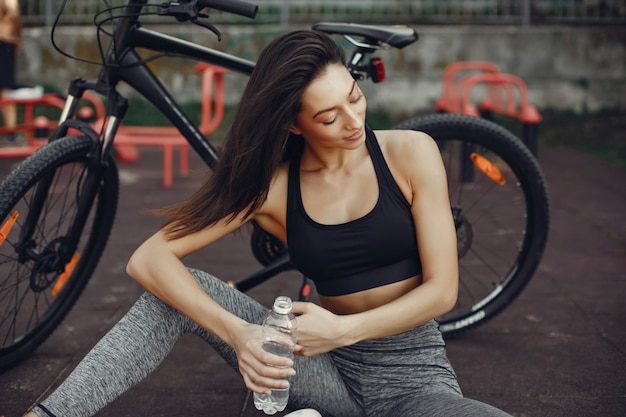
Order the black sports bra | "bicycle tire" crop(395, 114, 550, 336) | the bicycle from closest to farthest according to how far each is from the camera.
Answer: the black sports bra → the bicycle → "bicycle tire" crop(395, 114, 550, 336)

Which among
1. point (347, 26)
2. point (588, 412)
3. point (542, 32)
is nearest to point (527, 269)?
point (588, 412)

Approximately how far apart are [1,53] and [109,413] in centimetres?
547

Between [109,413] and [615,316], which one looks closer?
[109,413]

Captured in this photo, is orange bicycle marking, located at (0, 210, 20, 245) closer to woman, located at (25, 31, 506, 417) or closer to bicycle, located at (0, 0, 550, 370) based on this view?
bicycle, located at (0, 0, 550, 370)

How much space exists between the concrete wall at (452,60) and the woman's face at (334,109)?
319 inches

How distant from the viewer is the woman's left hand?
7.55 feet

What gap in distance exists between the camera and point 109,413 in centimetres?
305

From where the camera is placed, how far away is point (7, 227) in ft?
9.94

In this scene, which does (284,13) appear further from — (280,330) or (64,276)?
(280,330)

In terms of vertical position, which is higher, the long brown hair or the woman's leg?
the long brown hair

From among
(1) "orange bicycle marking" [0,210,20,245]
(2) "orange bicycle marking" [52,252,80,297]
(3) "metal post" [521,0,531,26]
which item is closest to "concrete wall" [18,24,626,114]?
(3) "metal post" [521,0,531,26]

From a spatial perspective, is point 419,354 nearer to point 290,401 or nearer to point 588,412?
point 290,401

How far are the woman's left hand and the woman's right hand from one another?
0.08 meters

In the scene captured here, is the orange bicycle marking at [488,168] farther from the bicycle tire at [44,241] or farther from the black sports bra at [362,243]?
the bicycle tire at [44,241]
